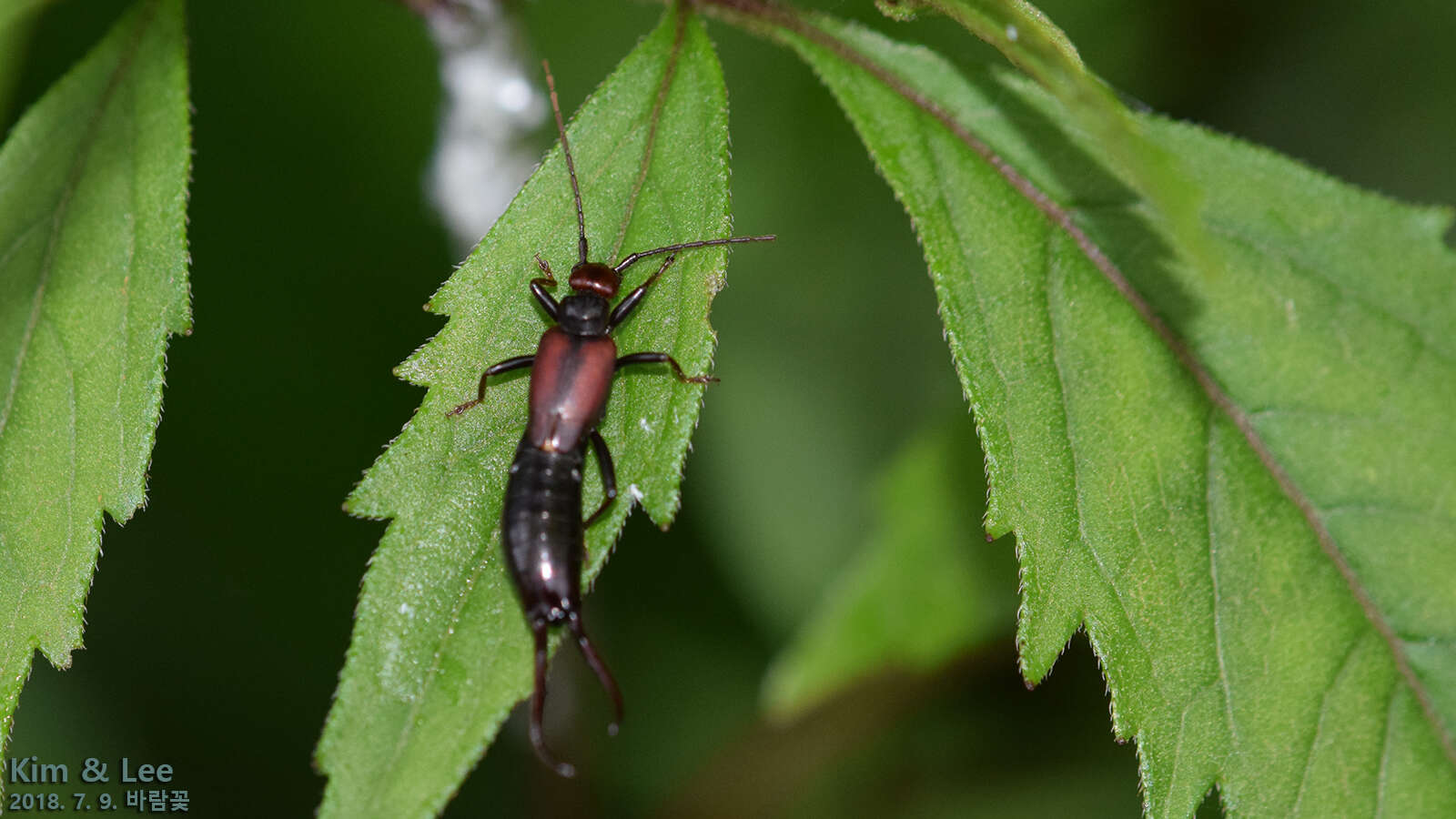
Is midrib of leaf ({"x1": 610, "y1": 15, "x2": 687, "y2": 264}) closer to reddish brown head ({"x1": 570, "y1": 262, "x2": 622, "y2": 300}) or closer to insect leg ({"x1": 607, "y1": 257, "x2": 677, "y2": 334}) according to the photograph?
reddish brown head ({"x1": 570, "y1": 262, "x2": 622, "y2": 300})

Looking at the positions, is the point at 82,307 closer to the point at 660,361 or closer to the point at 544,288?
the point at 544,288

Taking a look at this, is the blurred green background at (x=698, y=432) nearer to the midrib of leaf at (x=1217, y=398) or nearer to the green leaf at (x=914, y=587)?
the green leaf at (x=914, y=587)

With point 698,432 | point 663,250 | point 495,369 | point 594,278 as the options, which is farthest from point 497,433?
point 698,432

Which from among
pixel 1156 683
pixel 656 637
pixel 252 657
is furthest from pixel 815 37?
pixel 252 657

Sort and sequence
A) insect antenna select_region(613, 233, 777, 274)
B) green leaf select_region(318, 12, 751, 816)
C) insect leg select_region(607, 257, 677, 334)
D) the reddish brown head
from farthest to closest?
insect leg select_region(607, 257, 677, 334) → the reddish brown head → insect antenna select_region(613, 233, 777, 274) → green leaf select_region(318, 12, 751, 816)

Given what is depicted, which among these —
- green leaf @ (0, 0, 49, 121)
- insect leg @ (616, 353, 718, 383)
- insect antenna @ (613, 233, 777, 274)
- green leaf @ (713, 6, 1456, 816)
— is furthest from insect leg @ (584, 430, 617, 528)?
green leaf @ (0, 0, 49, 121)

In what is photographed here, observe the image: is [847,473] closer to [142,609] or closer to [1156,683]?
[1156,683]
